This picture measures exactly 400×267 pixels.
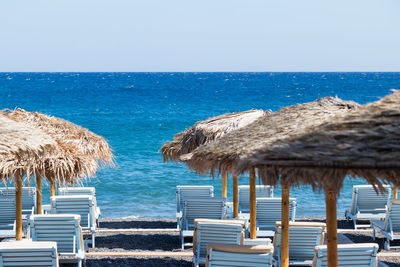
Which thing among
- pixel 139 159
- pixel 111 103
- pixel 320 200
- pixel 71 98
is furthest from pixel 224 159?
pixel 71 98

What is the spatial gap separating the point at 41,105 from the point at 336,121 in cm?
4681

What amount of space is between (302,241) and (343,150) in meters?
3.70

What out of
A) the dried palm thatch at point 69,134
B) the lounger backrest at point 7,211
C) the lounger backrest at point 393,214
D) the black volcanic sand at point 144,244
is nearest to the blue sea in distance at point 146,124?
the lounger backrest at point 393,214

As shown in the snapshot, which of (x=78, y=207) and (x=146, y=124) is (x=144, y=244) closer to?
(x=78, y=207)

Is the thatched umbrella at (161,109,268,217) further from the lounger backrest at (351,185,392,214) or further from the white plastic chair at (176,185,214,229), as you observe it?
the lounger backrest at (351,185,392,214)

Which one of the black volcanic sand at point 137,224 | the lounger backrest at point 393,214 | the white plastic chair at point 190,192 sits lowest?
the black volcanic sand at point 137,224

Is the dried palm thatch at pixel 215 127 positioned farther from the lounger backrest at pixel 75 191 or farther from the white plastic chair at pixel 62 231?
the lounger backrest at pixel 75 191

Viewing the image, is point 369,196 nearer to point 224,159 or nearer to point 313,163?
point 224,159

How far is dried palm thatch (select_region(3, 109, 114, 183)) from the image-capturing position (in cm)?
715

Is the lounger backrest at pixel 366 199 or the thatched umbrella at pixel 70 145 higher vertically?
the thatched umbrella at pixel 70 145

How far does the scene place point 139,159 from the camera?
21875 millimetres

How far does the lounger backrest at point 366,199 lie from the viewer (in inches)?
379

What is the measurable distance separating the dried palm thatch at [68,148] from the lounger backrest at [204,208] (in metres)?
1.58

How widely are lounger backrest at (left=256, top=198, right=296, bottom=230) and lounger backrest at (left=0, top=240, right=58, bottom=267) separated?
4.02m
